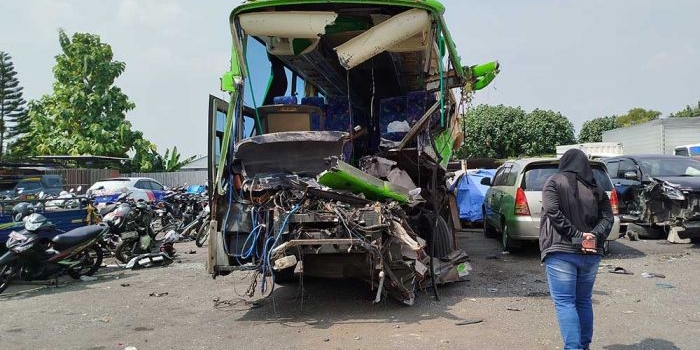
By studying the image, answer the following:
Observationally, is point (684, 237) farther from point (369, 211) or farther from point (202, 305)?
point (202, 305)

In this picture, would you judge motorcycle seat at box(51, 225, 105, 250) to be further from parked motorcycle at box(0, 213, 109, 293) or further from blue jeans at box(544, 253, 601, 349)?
blue jeans at box(544, 253, 601, 349)

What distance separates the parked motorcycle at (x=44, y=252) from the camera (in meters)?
7.38

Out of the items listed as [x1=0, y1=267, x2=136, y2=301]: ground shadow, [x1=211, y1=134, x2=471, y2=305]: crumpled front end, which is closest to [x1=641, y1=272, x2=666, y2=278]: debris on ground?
[x1=211, y1=134, x2=471, y2=305]: crumpled front end

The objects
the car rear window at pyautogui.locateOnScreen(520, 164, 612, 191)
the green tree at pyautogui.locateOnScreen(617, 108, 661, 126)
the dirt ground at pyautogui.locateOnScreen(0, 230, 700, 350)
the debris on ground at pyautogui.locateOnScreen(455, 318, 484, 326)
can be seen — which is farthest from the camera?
the green tree at pyautogui.locateOnScreen(617, 108, 661, 126)

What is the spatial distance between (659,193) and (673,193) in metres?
0.32

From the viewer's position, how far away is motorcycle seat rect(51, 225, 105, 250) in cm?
783

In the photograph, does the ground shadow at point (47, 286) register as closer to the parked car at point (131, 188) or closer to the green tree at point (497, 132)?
the parked car at point (131, 188)

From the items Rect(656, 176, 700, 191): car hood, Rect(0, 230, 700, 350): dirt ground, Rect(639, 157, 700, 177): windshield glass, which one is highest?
Rect(639, 157, 700, 177): windshield glass

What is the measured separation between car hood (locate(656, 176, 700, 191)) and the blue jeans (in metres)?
6.64

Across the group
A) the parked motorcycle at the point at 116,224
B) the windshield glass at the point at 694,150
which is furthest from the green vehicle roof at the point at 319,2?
the windshield glass at the point at 694,150

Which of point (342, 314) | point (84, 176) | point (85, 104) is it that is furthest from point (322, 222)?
point (85, 104)

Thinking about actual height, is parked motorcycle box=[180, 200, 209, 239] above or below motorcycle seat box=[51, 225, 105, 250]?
below

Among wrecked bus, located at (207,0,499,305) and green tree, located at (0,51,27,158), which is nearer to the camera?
wrecked bus, located at (207,0,499,305)

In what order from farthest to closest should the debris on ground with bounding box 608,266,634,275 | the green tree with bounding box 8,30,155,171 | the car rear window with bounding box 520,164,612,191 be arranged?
the green tree with bounding box 8,30,155,171, the car rear window with bounding box 520,164,612,191, the debris on ground with bounding box 608,266,634,275
